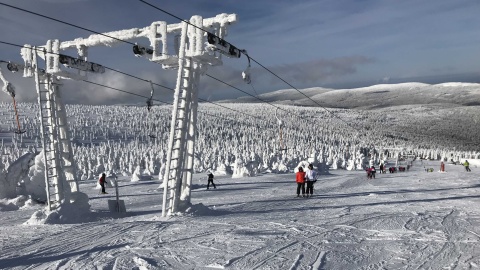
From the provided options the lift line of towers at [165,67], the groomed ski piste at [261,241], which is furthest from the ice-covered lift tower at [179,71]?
the groomed ski piste at [261,241]

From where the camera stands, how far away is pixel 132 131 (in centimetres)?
18300

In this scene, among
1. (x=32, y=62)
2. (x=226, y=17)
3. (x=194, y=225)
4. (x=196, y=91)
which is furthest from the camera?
(x=32, y=62)

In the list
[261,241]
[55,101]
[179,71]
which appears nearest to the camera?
[261,241]

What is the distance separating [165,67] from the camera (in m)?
12.4

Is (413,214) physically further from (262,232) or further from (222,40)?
(222,40)

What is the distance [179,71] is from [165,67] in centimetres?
97

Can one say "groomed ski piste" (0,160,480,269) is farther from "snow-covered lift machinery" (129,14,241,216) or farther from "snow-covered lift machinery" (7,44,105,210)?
"snow-covered lift machinery" (7,44,105,210)

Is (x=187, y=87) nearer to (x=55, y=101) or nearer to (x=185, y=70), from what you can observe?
(x=185, y=70)

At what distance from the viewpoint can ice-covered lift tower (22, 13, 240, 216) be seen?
11.4 metres

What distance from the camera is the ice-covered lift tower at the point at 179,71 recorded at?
11.4 m

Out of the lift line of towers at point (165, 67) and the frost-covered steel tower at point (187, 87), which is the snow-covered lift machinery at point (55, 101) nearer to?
the lift line of towers at point (165, 67)

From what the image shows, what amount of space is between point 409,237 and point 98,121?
202647 mm

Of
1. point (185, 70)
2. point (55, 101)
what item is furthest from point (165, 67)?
point (55, 101)

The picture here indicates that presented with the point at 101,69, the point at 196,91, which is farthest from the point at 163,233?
the point at 101,69
